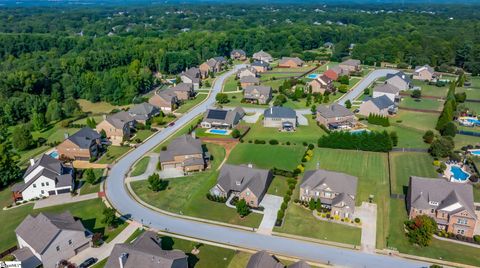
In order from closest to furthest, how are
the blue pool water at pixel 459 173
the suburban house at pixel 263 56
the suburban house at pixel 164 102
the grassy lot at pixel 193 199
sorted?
Answer: the grassy lot at pixel 193 199 → the blue pool water at pixel 459 173 → the suburban house at pixel 164 102 → the suburban house at pixel 263 56

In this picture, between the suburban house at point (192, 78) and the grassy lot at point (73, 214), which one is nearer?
the grassy lot at point (73, 214)

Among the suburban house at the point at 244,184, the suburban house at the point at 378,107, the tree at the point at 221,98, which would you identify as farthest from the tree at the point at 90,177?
the suburban house at the point at 378,107

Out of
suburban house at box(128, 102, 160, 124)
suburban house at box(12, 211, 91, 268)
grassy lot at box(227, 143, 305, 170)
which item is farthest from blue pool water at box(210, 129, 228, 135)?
suburban house at box(12, 211, 91, 268)

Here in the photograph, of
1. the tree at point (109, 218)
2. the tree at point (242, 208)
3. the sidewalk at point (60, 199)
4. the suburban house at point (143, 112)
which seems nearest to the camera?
the tree at point (109, 218)

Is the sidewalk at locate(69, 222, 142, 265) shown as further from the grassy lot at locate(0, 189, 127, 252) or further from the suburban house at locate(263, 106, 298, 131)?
the suburban house at locate(263, 106, 298, 131)

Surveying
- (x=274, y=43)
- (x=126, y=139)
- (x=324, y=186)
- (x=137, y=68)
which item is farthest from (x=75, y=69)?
(x=324, y=186)

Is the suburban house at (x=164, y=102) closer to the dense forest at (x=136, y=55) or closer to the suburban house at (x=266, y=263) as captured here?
the dense forest at (x=136, y=55)
